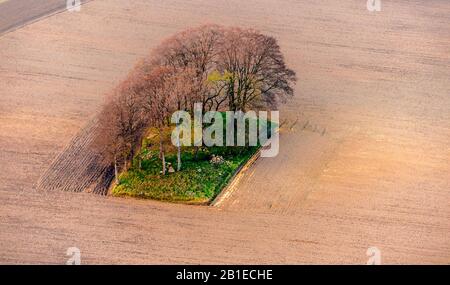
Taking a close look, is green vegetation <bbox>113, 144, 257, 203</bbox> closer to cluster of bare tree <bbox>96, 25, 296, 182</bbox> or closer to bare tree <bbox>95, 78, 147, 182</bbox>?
cluster of bare tree <bbox>96, 25, 296, 182</bbox>

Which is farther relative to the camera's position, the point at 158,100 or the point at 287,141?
the point at 287,141

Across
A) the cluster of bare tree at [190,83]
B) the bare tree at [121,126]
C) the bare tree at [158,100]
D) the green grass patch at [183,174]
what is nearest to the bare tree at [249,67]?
the cluster of bare tree at [190,83]

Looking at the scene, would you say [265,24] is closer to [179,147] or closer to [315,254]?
[179,147]

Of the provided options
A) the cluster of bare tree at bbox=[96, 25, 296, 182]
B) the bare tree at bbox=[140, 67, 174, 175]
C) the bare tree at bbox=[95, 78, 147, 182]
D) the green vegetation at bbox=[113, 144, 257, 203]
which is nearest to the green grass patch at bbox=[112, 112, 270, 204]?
the green vegetation at bbox=[113, 144, 257, 203]

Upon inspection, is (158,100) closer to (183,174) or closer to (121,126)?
(121,126)

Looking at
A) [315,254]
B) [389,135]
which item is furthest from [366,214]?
[389,135]

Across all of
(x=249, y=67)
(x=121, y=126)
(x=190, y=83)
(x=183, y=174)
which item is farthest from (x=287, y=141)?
(x=121, y=126)
